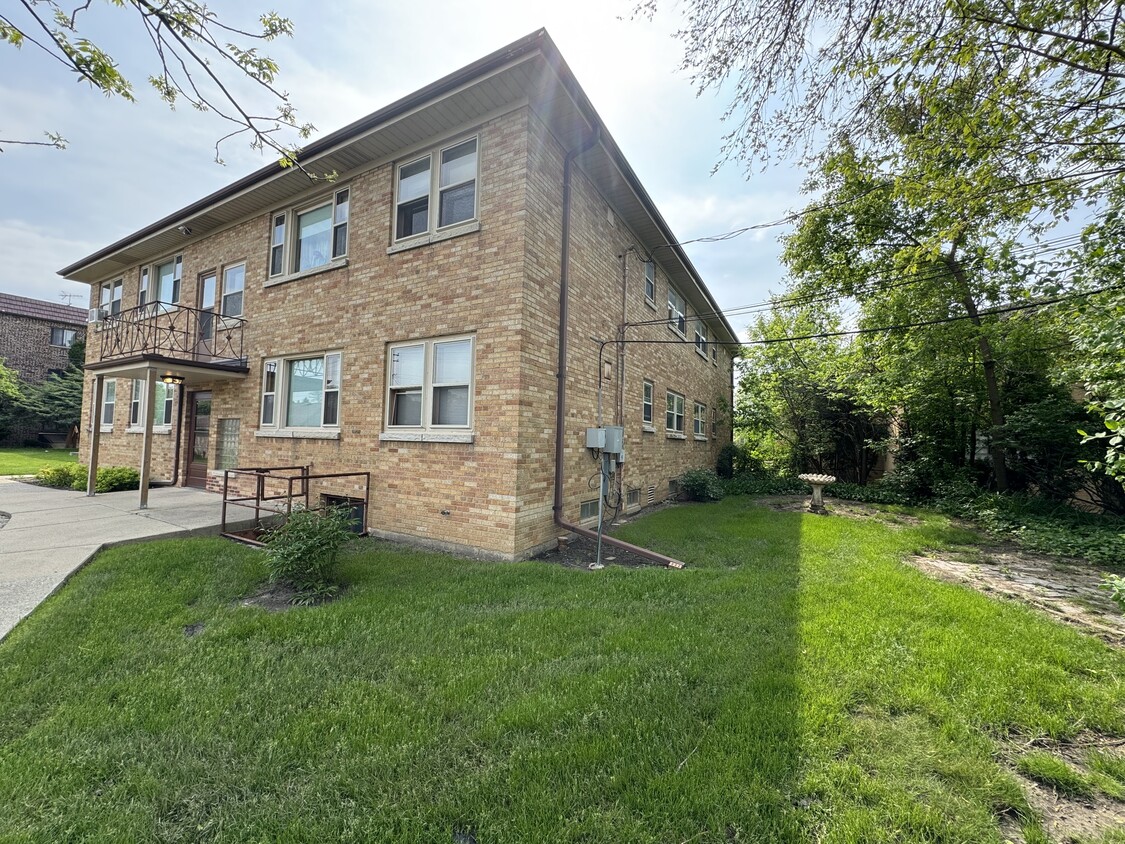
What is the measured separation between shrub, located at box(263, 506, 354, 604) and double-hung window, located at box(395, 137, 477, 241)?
4.55 m

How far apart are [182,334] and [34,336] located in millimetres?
25528

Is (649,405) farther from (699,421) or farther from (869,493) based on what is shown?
(869,493)

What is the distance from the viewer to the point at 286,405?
8625mm

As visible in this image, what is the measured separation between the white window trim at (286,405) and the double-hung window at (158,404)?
3.81m

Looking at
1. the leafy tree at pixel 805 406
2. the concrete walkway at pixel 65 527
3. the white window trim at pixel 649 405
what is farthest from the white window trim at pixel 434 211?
the leafy tree at pixel 805 406

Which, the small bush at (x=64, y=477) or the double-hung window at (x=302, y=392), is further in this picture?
the small bush at (x=64, y=477)

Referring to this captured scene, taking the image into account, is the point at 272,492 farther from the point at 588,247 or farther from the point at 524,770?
the point at 524,770

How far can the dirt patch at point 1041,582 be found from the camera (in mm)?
4371

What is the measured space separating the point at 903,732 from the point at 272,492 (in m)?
9.61

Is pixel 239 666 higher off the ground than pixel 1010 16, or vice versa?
pixel 1010 16

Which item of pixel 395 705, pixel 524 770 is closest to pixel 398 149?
pixel 395 705

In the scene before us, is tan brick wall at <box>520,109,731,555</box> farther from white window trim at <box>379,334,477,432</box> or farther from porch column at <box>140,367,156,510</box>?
porch column at <box>140,367,156,510</box>

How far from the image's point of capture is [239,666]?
3.19m

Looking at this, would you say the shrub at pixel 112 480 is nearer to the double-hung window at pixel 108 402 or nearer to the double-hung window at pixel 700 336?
the double-hung window at pixel 108 402
